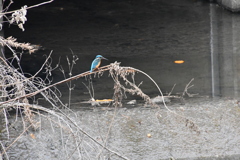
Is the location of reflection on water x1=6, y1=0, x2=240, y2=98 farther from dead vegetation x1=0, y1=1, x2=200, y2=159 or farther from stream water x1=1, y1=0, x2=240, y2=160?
dead vegetation x1=0, y1=1, x2=200, y2=159

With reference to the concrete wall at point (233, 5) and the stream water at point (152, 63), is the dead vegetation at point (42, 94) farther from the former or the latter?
the concrete wall at point (233, 5)

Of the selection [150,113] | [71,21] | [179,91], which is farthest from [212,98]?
[71,21]

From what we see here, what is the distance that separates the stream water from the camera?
4.12 meters

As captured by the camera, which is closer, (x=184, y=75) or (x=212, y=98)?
(x=212, y=98)

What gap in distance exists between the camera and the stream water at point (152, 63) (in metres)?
4.12

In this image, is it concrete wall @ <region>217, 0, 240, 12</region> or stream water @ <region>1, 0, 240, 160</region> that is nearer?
stream water @ <region>1, 0, 240, 160</region>

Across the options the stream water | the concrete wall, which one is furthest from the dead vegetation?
the concrete wall

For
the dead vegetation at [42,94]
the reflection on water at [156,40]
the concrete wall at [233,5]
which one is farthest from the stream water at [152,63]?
the dead vegetation at [42,94]

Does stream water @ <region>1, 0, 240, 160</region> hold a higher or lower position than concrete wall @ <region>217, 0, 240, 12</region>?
lower

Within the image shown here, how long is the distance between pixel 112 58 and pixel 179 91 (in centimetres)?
175

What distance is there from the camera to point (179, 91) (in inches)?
208

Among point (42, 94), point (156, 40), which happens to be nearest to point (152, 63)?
point (156, 40)

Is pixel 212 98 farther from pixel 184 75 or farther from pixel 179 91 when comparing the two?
pixel 184 75

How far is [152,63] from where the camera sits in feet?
21.1
